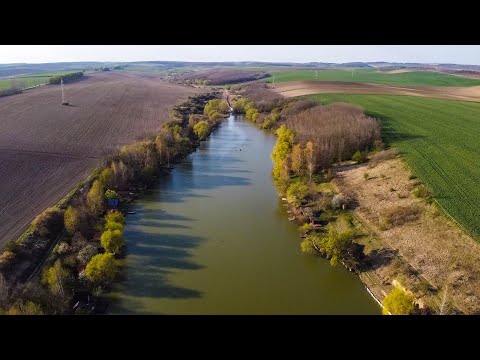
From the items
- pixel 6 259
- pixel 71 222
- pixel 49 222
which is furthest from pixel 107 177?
pixel 6 259

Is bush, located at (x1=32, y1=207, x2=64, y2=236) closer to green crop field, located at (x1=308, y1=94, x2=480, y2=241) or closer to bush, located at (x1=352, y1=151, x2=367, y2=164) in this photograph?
green crop field, located at (x1=308, y1=94, x2=480, y2=241)

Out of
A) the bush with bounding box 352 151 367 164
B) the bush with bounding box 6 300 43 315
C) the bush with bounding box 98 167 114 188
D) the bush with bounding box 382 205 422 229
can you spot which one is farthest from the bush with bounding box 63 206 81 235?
the bush with bounding box 352 151 367 164

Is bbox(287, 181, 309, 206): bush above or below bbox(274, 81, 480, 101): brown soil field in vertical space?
below

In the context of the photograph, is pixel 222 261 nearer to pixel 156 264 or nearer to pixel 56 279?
pixel 156 264

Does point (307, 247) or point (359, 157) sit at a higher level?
point (359, 157)

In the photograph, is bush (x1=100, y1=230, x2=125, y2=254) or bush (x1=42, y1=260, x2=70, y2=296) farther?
bush (x1=100, y1=230, x2=125, y2=254)

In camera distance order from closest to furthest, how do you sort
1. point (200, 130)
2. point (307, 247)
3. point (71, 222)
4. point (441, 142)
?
point (307, 247), point (71, 222), point (441, 142), point (200, 130)

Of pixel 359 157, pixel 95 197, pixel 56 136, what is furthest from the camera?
pixel 56 136
